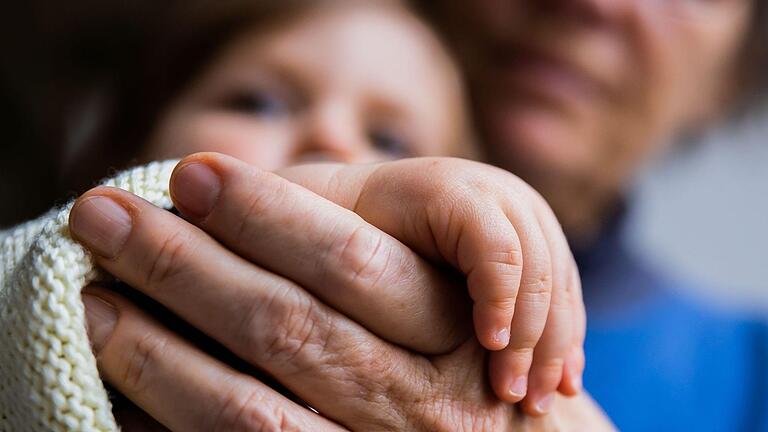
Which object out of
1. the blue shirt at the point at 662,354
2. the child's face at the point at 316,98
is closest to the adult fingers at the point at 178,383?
the child's face at the point at 316,98

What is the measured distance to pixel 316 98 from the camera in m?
0.85

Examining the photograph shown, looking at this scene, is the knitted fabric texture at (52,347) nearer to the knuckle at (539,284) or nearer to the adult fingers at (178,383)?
the adult fingers at (178,383)

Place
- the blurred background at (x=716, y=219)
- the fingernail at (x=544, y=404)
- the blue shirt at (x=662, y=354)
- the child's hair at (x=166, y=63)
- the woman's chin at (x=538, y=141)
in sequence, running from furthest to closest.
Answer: the blurred background at (x=716, y=219) < the blue shirt at (x=662, y=354) < the woman's chin at (x=538, y=141) < the child's hair at (x=166, y=63) < the fingernail at (x=544, y=404)

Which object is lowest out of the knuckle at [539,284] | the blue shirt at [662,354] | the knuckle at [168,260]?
the blue shirt at [662,354]

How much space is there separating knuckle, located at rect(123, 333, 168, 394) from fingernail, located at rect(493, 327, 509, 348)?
195 mm

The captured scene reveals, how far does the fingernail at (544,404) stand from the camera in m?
0.51

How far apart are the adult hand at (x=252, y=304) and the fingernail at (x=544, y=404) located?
11 cm

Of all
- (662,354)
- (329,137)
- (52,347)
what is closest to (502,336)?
(52,347)

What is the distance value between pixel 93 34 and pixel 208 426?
121 cm

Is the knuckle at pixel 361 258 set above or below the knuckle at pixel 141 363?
above

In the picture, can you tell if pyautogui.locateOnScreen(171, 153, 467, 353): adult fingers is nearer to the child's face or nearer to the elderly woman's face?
the child's face

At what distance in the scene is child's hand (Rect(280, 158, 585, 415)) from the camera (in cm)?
44

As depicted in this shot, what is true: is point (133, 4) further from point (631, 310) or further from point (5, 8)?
point (631, 310)

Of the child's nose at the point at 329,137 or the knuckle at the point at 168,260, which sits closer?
the knuckle at the point at 168,260
